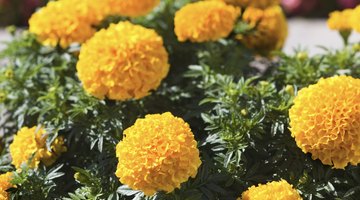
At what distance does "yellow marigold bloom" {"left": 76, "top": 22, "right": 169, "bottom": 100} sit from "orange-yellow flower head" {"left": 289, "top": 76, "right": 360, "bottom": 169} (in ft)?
2.23

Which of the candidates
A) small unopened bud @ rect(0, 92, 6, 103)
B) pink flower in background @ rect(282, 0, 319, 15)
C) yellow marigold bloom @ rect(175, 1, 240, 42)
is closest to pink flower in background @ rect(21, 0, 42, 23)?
pink flower in background @ rect(282, 0, 319, 15)

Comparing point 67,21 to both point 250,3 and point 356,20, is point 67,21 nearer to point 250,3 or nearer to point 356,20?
point 250,3

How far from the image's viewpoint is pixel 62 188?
8.75 feet

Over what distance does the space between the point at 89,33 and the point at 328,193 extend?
1394 millimetres

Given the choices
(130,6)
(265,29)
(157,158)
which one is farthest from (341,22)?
(157,158)

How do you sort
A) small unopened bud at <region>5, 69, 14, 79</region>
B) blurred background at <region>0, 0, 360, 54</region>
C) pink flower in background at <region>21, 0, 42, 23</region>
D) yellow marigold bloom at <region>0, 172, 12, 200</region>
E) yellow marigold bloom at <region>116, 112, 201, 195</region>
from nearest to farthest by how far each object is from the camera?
yellow marigold bloom at <region>116, 112, 201, 195</region> < yellow marigold bloom at <region>0, 172, 12, 200</region> < small unopened bud at <region>5, 69, 14, 79</region> < blurred background at <region>0, 0, 360, 54</region> < pink flower in background at <region>21, 0, 42, 23</region>

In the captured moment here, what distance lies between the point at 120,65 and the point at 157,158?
2.09 ft

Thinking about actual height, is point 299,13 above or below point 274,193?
below

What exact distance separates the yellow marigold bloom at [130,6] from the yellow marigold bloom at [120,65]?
32 cm

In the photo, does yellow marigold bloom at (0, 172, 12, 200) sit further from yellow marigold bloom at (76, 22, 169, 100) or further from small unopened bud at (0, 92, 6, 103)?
small unopened bud at (0, 92, 6, 103)

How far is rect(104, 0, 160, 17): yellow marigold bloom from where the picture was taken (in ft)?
10.1

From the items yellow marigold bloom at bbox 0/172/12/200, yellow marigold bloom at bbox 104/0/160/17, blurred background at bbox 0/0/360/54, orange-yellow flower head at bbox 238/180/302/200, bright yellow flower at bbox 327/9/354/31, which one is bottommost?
blurred background at bbox 0/0/360/54

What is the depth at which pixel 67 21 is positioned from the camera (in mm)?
3080

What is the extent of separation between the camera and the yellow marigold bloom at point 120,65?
2670 mm
